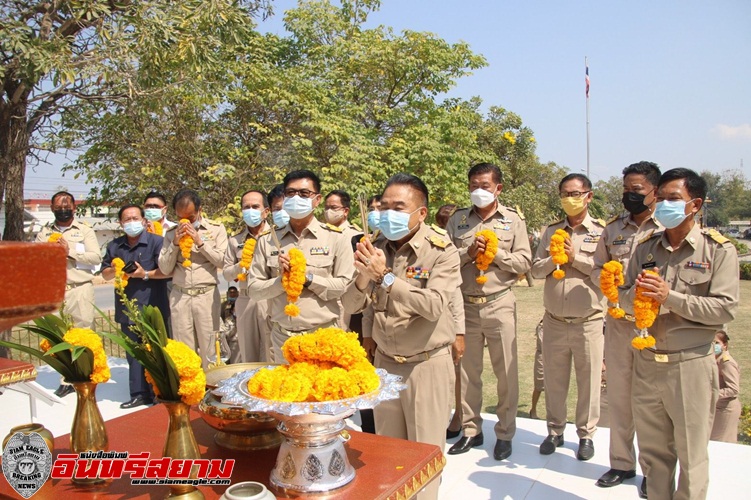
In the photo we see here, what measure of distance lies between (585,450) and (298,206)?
286cm

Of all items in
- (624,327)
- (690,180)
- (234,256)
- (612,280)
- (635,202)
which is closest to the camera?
(690,180)

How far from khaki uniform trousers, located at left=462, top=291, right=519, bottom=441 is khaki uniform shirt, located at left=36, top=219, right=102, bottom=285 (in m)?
4.04

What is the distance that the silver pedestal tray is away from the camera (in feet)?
5.93

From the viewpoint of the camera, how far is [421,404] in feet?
10.3

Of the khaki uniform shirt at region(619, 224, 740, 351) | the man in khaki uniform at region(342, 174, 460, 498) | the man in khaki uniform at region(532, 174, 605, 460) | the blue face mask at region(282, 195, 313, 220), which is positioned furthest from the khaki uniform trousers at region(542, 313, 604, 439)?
the blue face mask at region(282, 195, 313, 220)

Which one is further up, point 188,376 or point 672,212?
point 672,212

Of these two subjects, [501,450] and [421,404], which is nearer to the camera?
[421,404]

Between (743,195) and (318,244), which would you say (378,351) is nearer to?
(318,244)

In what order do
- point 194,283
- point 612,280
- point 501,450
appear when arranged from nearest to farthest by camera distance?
point 612,280 → point 501,450 → point 194,283

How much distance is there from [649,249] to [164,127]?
8.02 meters

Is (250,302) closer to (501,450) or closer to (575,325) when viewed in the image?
(501,450)

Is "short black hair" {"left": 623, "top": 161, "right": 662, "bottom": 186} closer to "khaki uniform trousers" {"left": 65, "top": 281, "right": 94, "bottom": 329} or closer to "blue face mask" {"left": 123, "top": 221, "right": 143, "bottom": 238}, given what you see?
"blue face mask" {"left": 123, "top": 221, "right": 143, "bottom": 238}

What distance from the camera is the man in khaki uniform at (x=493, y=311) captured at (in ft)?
15.0

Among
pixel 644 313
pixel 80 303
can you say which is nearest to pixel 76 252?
pixel 80 303
